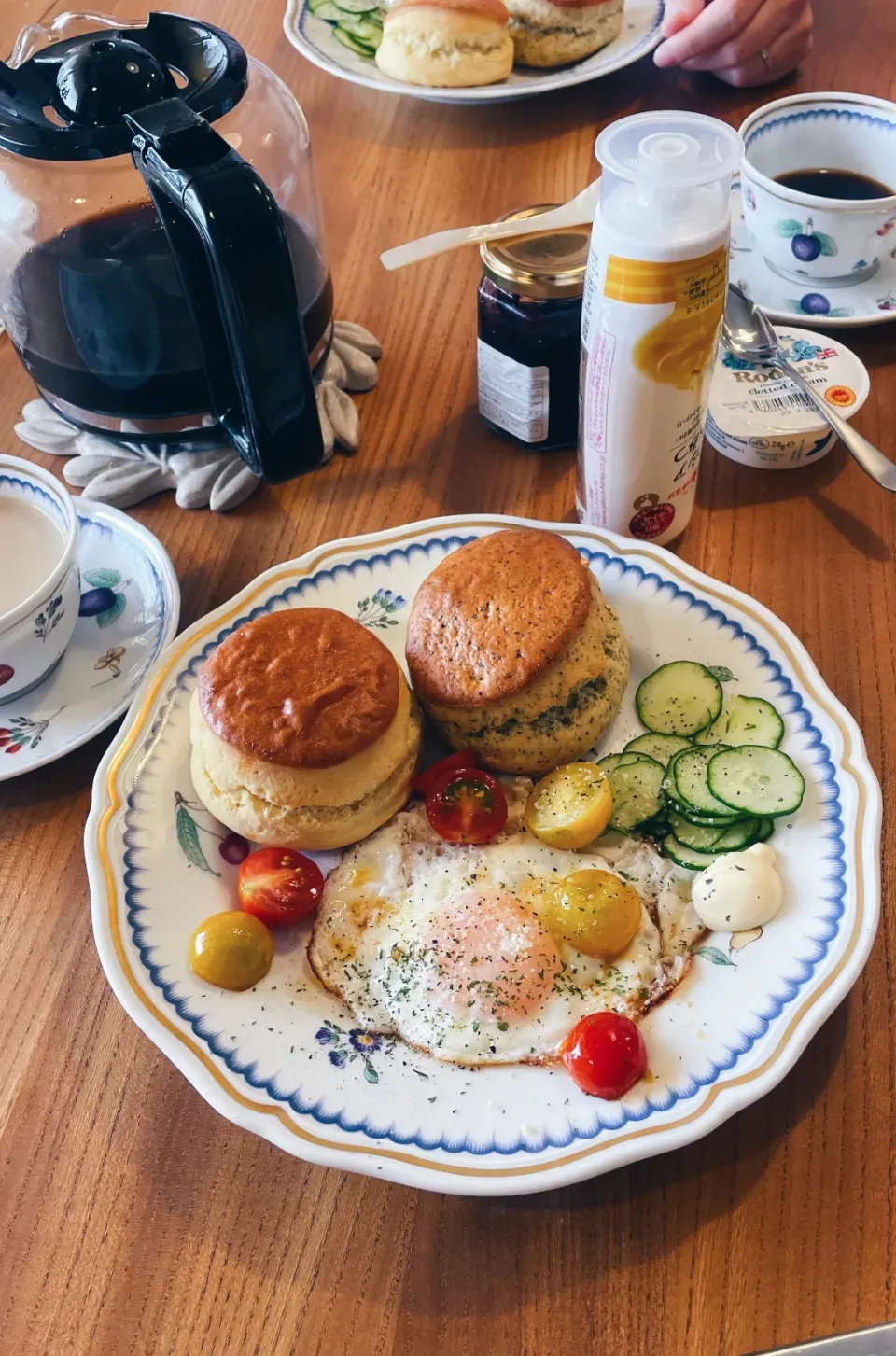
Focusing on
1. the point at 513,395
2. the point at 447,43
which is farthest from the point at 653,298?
the point at 447,43

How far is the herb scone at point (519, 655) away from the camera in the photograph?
3.57 ft

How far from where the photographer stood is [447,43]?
74.9 inches

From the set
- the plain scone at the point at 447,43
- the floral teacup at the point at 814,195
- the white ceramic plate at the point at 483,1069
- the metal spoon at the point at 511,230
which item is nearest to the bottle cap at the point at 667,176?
the metal spoon at the point at 511,230

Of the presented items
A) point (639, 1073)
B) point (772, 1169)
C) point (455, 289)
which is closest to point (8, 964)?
point (639, 1073)

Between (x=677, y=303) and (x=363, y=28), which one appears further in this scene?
(x=363, y=28)

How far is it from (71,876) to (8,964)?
114 millimetres

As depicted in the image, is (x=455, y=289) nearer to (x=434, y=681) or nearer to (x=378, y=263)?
(x=378, y=263)

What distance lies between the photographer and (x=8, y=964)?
3.50ft

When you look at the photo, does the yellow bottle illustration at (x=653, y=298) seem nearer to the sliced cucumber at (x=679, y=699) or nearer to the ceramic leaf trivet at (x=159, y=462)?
the sliced cucumber at (x=679, y=699)

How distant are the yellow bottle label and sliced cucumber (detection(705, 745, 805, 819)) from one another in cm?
44

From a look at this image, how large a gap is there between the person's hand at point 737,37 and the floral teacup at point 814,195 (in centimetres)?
44

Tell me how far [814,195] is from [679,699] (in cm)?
99

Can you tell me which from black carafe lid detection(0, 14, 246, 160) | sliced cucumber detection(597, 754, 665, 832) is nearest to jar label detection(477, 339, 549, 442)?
black carafe lid detection(0, 14, 246, 160)

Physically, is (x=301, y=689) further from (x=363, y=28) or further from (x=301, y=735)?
(x=363, y=28)
